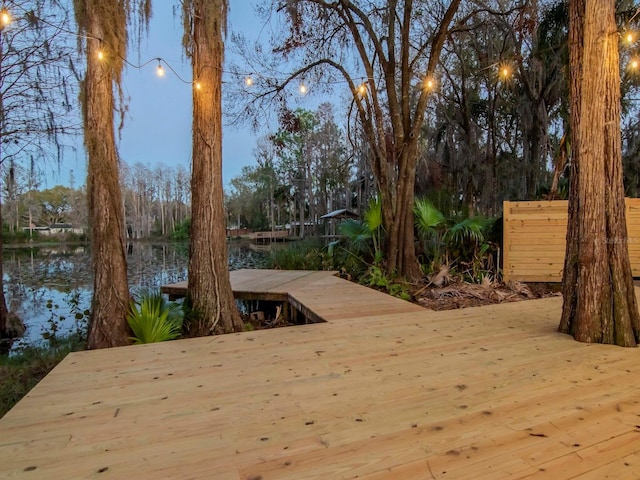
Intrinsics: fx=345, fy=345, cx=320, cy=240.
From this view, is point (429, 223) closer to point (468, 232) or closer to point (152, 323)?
point (468, 232)

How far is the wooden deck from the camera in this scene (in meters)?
1.26

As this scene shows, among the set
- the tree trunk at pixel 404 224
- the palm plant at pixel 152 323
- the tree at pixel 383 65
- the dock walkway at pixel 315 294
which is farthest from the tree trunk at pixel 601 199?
the palm plant at pixel 152 323

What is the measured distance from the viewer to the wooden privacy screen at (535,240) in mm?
5348

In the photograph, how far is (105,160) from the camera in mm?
2850

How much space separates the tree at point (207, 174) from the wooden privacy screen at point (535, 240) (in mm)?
4457

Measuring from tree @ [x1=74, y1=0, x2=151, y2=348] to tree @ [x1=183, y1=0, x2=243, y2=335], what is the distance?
561 millimetres

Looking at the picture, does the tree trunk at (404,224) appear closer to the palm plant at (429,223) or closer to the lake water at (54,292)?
the palm plant at (429,223)

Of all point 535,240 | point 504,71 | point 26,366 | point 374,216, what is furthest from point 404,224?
point 26,366

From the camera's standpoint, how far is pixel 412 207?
589cm

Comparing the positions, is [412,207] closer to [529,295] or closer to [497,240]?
[497,240]

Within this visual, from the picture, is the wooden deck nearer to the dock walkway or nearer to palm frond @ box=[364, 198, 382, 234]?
the dock walkway

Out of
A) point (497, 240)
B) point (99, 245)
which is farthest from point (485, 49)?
point (99, 245)

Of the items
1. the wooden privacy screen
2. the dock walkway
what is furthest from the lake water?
the wooden privacy screen

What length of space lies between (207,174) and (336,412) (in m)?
2.40
